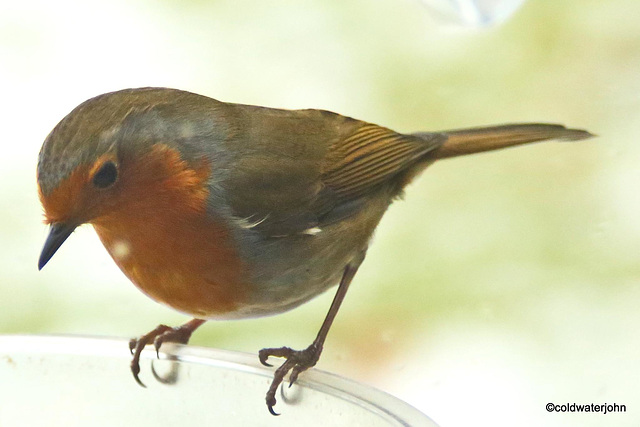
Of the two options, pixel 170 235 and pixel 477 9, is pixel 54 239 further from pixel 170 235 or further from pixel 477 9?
pixel 477 9

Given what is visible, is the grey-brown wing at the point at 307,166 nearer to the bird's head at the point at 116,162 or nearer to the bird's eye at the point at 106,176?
the bird's head at the point at 116,162

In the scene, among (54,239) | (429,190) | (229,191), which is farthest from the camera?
(429,190)

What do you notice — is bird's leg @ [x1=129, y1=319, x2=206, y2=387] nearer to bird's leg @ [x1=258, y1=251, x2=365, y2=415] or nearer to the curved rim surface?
the curved rim surface

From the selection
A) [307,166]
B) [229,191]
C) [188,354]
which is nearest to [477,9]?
[307,166]

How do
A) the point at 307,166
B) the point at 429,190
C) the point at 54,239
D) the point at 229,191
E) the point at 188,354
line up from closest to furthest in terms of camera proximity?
the point at 54,239
the point at 188,354
the point at 229,191
the point at 307,166
the point at 429,190

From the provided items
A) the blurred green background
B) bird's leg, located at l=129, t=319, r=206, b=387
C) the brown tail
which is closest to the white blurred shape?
the brown tail

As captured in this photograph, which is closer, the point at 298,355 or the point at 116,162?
the point at 116,162

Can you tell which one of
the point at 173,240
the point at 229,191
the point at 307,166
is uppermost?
the point at 307,166
